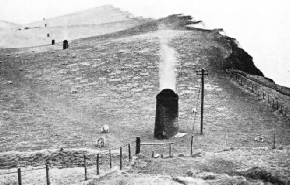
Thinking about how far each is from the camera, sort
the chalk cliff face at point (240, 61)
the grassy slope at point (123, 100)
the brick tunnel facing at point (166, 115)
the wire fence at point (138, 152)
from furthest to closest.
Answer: the chalk cliff face at point (240, 61) < the brick tunnel facing at point (166, 115) < the grassy slope at point (123, 100) < the wire fence at point (138, 152)

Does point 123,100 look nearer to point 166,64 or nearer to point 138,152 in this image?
point 166,64

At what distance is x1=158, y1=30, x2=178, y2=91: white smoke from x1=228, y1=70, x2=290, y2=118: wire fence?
17.5ft

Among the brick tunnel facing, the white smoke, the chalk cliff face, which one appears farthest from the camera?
the chalk cliff face

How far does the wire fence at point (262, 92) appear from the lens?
2522cm

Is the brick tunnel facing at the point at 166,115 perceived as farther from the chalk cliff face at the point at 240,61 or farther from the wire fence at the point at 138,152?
the chalk cliff face at the point at 240,61

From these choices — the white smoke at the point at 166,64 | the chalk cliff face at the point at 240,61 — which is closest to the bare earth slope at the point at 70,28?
the white smoke at the point at 166,64

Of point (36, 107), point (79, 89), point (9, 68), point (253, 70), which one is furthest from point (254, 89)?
point (9, 68)

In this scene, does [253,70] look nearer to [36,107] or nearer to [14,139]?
[36,107]

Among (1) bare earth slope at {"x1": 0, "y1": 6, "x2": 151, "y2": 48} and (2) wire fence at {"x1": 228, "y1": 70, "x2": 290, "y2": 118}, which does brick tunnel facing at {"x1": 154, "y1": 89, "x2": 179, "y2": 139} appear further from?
(1) bare earth slope at {"x1": 0, "y1": 6, "x2": 151, "y2": 48}

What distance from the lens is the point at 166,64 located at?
3659 cm

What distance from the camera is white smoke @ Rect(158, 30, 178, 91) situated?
3144 cm

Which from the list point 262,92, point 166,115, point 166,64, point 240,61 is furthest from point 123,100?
point 240,61

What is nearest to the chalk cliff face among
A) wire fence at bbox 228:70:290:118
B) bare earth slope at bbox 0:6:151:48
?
wire fence at bbox 228:70:290:118

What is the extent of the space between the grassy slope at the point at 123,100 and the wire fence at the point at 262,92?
0.73 meters
